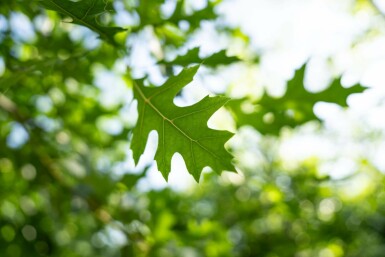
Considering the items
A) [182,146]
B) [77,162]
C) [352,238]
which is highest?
[77,162]

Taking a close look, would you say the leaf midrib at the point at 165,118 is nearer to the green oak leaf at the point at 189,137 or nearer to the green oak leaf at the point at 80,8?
the green oak leaf at the point at 189,137

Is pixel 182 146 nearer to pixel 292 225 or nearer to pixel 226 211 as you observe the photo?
pixel 226 211

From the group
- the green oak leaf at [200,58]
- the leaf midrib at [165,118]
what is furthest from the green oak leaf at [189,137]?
the green oak leaf at [200,58]

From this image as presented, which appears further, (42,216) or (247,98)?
(42,216)

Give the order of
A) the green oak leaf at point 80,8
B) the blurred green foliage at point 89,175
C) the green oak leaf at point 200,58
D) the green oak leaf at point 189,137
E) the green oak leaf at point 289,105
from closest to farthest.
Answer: the green oak leaf at point 80,8 → the green oak leaf at point 189,137 → the green oak leaf at point 200,58 → the green oak leaf at point 289,105 → the blurred green foliage at point 89,175

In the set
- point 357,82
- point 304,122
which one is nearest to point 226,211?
point 304,122

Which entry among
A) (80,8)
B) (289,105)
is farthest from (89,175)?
(80,8)

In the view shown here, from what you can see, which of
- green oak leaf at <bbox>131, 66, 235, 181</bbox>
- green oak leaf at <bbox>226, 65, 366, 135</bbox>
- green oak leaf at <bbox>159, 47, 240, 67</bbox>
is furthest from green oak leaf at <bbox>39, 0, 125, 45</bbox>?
green oak leaf at <bbox>226, 65, 366, 135</bbox>
